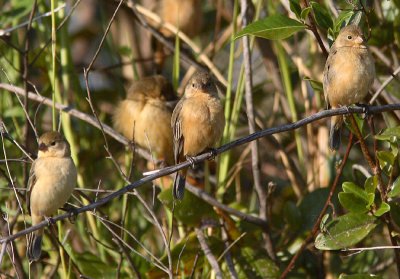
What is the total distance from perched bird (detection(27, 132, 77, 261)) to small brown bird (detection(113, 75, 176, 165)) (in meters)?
1.46

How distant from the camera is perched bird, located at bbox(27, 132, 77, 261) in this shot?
3627mm

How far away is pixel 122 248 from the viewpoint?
3.84 meters

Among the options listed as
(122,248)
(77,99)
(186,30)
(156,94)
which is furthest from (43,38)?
(122,248)

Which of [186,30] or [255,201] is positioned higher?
[186,30]

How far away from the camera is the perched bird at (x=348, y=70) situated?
12.2 feet

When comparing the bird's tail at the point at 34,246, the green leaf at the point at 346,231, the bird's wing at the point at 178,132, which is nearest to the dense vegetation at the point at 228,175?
the green leaf at the point at 346,231

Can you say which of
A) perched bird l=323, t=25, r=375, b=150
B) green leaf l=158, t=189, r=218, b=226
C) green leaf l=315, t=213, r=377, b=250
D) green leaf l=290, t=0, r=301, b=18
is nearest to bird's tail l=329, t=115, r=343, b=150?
perched bird l=323, t=25, r=375, b=150

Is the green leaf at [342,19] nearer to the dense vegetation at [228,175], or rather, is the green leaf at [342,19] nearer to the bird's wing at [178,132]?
the dense vegetation at [228,175]

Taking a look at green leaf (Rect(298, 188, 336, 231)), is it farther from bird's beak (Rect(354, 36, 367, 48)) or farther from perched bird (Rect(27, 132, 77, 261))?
perched bird (Rect(27, 132, 77, 261))

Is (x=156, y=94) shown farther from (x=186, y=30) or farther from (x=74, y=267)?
(x=74, y=267)

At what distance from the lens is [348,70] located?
3.76 m

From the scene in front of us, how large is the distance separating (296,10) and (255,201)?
1.96 metres

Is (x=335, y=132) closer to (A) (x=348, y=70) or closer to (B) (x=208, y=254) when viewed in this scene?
(A) (x=348, y=70)

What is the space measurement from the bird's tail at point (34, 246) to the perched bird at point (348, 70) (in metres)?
1.49
